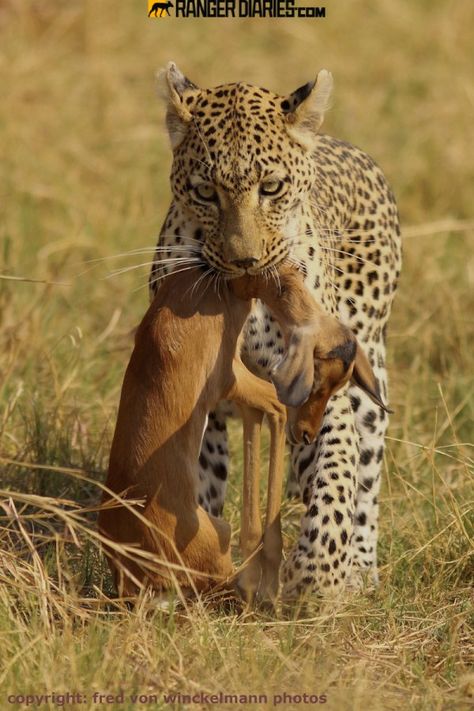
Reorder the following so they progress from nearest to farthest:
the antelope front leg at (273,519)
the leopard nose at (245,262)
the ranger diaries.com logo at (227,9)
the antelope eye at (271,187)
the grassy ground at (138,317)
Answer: the grassy ground at (138,317)
the leopard nose at (245,262)
the antelope front leg at (273,519)
the antelope eye at (271,187)
the ranger diaries.com logo at (227,9)

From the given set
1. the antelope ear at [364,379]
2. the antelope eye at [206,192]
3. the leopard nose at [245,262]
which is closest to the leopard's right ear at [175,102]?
the antelope eye at [206,192]

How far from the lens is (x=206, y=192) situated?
6344 millimetres

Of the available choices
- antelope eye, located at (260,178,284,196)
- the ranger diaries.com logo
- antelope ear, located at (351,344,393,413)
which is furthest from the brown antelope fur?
the ranger diaries.com logo

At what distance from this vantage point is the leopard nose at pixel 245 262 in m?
6.02

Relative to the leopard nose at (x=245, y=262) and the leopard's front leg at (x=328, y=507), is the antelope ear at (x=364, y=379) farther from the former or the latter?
the leopard's front leg at (x=328, y=507)

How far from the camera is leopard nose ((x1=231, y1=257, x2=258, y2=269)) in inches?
237

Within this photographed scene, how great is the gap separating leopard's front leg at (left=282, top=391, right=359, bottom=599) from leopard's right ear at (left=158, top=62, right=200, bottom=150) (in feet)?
4.30

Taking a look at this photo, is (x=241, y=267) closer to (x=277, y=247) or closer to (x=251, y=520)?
(x=277, y=247)

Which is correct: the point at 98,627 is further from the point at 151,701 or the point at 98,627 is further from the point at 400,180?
the point at 400,180

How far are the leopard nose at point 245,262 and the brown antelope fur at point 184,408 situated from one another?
2.6 inches

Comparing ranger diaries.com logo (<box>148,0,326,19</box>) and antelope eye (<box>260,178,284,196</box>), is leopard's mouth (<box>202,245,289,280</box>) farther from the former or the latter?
ranger diaries.com logo (<box>148,0,326,19</box>)

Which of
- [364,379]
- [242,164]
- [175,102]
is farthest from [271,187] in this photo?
[364,379]

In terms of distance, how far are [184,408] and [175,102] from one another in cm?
142

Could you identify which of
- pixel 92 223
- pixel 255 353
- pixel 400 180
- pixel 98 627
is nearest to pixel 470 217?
pixel 400 180
